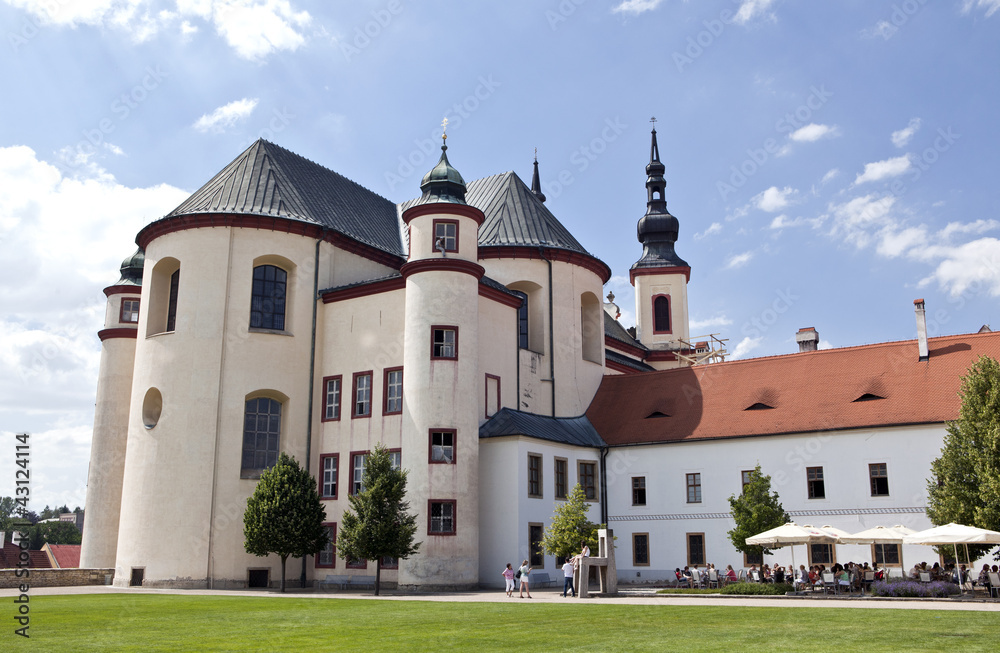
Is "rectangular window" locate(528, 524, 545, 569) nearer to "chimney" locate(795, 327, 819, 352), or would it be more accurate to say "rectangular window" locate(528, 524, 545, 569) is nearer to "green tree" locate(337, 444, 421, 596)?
"green tree" locate(337, 444, 421, 596)

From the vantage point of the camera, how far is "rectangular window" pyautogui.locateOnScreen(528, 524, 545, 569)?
31422 mm

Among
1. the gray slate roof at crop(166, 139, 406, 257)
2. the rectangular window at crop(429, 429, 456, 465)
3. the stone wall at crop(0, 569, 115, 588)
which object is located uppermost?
the gray slate roof at crop(166, 139, 406, 257)

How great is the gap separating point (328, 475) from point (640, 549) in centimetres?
1268

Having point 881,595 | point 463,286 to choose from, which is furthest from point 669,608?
point 463,286

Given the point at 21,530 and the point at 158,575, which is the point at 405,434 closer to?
the point at 158,575

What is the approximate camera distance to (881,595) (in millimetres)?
22906

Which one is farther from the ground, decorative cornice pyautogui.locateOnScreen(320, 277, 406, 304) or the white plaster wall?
decorative cornice pyautogui.locateOnScreen(320, 277, 406, 304)

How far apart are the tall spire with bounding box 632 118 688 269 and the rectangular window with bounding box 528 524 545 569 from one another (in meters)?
30.8

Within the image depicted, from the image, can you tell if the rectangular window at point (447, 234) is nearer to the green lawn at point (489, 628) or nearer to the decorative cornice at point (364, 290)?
the decorative cornice at point (364, 290)

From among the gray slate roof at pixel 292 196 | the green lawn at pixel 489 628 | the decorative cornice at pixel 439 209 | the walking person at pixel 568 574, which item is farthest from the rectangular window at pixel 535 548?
the gray slate roof at pixel 292 196

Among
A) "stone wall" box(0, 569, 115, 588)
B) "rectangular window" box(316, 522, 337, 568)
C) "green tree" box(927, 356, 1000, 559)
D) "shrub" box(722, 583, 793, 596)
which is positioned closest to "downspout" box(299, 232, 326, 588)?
"rectangular window" box(316, 522, 337, 568)

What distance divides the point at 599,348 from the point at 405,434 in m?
14.0

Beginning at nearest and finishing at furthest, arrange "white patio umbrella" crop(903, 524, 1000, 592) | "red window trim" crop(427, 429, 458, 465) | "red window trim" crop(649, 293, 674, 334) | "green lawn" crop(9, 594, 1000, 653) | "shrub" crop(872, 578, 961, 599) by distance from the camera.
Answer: "green lawn" crop(9, 594, 1000, 653) → "shrub" crop(872, 578, 961, 599) → "white patio umbrella" crop(903, 524, 1000, 592) → "red window trim" crop(427, 429, 458, 465) → "red window trim" crop(649, 293, 674, 334)

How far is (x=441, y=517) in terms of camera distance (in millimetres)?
29703
